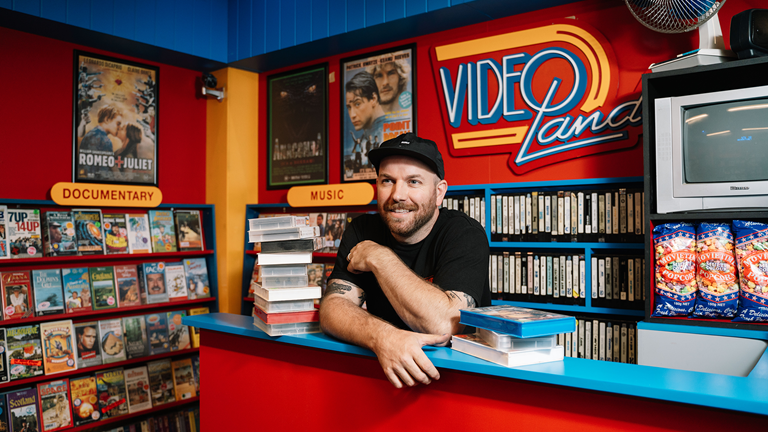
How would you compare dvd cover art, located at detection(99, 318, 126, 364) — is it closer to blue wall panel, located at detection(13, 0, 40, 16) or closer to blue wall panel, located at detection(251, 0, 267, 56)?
blue wall panel, located at detection(13, 0, 40, 16)

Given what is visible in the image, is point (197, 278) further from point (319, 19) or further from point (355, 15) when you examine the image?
point (355, 15)

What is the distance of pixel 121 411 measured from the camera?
347 centimetres

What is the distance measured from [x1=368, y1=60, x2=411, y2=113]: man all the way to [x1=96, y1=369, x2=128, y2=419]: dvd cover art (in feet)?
8.68

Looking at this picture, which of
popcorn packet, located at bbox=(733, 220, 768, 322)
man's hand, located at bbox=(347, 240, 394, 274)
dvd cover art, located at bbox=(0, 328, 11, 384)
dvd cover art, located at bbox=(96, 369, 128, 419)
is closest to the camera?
man's hand, located at bbox=(347, 240, 394, 274)

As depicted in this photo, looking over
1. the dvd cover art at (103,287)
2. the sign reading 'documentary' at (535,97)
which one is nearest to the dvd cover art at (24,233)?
the dvd cover art at (103,287)

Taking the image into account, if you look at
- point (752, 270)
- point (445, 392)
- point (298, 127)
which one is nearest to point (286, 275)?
point (445, 392)

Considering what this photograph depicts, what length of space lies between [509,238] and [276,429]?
5.68 feet

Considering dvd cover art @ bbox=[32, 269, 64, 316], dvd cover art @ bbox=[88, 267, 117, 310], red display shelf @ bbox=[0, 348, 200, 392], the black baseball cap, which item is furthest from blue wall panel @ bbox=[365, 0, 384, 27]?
red display shelf @ bbox=[0, 348, 200, 392]

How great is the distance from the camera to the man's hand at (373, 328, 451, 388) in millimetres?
1217

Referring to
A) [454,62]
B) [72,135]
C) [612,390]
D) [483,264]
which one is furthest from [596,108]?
[72,135]

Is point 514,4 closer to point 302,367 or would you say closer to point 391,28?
point 391,28

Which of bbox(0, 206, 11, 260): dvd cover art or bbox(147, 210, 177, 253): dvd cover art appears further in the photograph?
bbox(147, 210, 177, 253): dvd cover art

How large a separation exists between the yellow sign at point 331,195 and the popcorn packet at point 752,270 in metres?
2.17

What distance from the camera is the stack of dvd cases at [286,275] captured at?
1595 mm
